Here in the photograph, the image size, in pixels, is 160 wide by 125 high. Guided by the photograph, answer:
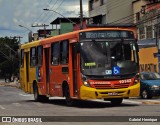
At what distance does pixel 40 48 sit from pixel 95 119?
10313 mm

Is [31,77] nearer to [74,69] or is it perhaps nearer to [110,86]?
[74,69]

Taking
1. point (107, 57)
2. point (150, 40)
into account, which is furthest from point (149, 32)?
point (107, 57)

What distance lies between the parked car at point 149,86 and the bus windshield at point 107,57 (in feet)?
23.0

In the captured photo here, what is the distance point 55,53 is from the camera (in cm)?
2155

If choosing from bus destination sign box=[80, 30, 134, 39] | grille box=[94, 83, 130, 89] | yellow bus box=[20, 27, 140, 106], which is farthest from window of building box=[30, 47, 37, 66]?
grille box=[94, 83, 130, 89]

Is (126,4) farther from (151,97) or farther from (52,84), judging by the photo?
(52,84)

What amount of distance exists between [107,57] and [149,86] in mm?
7800

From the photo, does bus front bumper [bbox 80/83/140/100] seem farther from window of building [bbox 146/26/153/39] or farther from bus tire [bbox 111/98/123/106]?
window of building [bbox 146/26/153/39]

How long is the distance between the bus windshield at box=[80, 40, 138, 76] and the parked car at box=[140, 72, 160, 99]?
7012 millimetres

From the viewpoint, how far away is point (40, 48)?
78.0 ft

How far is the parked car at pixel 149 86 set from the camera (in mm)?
25906

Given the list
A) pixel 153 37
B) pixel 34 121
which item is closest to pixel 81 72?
pixel 34 121

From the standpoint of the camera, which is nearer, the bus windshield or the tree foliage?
the bus windshield

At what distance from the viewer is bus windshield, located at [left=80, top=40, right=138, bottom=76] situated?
61.4 ft
